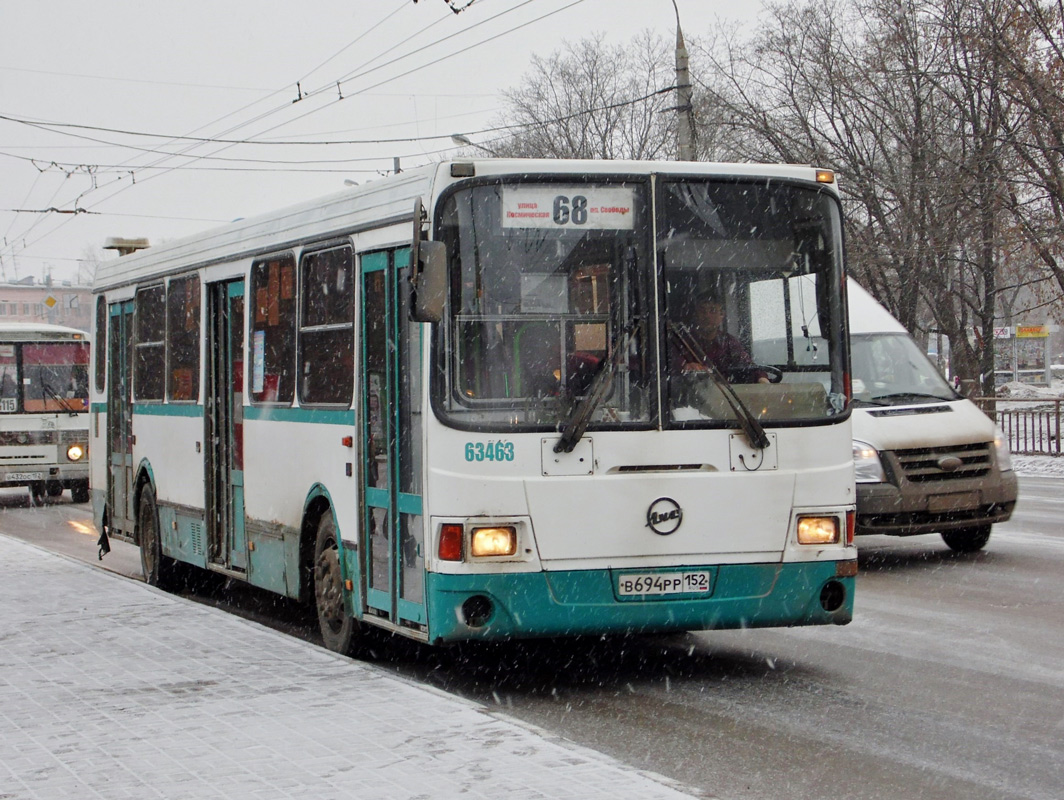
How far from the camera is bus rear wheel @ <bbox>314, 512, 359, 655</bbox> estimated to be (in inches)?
356

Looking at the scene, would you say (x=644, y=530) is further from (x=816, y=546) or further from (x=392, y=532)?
(x=392, y=532)

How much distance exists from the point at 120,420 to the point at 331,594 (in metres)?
5.75

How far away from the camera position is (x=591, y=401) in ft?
25.0

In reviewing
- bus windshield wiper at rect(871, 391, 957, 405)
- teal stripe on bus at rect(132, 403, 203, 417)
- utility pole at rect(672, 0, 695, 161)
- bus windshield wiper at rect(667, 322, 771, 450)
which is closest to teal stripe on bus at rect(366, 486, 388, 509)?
bus windshield wiper at rect(667, 322, 771, 450)

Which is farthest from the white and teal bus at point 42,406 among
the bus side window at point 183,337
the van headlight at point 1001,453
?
the van headlight at point 1001,453

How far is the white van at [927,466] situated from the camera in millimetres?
12344

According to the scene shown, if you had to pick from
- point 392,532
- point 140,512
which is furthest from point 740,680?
point 140,512

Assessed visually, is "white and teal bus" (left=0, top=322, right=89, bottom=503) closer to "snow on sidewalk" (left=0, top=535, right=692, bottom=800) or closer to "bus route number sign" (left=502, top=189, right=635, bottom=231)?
"snow on sidewalk" (left=0, top=535, right=692, bottom=800)

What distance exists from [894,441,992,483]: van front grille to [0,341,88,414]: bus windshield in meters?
16.1

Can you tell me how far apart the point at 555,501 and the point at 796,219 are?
6.70ft

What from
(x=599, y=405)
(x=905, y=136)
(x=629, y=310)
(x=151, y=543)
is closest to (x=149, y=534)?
(x=151, y=543)

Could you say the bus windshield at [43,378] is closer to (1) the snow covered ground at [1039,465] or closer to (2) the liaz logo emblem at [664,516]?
(1) the snow covered ground at [1039,465]

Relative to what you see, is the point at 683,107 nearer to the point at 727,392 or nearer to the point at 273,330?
the point at 273,330

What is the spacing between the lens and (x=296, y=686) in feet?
24.8
